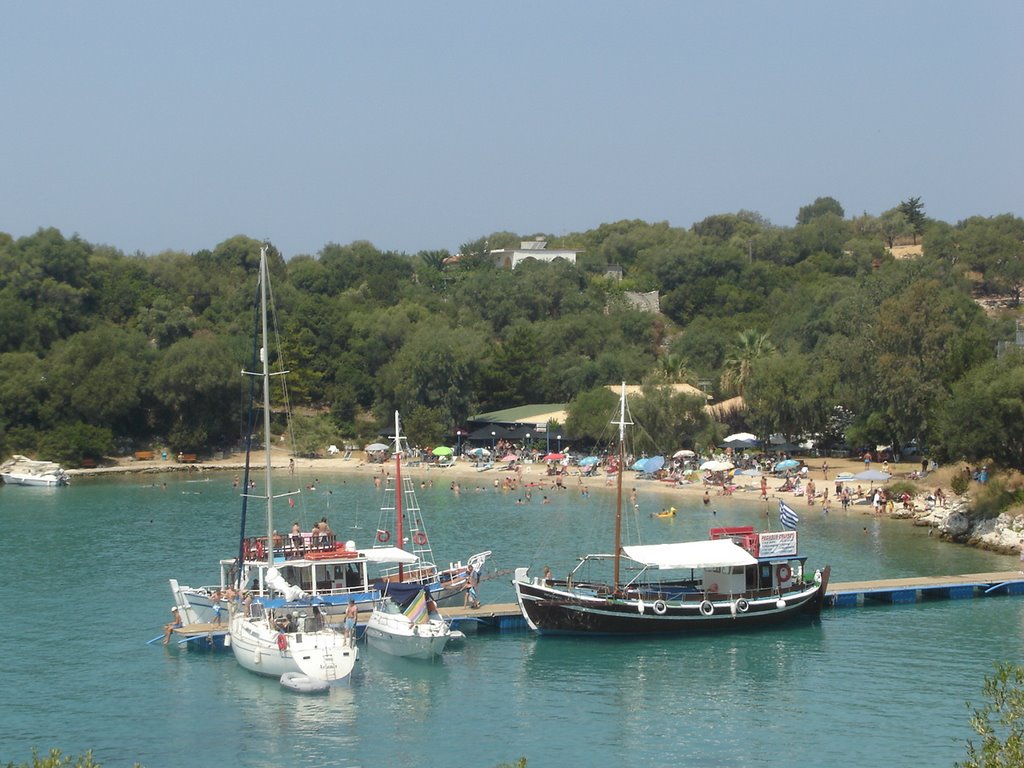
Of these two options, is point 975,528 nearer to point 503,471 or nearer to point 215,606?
point 215,606

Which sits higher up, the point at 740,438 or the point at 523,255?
the point at 523,255

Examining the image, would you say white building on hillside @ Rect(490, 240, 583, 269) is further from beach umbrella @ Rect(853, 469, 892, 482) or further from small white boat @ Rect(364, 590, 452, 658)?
small white boat @ Rect(364, 590, 452, 658)

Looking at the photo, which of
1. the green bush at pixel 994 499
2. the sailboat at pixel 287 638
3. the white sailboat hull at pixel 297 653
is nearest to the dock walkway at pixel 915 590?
the sailboat at pixel 287 638

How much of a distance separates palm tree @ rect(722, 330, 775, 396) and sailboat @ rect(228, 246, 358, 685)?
178ft

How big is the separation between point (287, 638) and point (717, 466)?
143 ft

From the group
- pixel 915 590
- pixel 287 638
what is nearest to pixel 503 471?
pixel 915 590

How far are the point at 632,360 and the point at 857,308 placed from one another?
69.1ft

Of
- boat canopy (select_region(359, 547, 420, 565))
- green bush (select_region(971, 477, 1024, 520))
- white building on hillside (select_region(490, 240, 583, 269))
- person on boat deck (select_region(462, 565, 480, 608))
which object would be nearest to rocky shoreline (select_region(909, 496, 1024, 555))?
green bush (select_region(971, 477, 1024, 520))

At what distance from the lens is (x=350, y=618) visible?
35.4m

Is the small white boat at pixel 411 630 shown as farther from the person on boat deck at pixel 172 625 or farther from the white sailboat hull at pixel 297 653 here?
the person on boat deck at pixel 172 625

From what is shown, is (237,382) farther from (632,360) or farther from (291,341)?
(632,360)

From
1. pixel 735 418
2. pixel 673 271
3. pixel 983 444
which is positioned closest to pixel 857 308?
pixel 735 418

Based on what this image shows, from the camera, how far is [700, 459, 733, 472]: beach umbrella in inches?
2889

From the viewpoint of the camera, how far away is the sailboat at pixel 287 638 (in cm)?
3322
